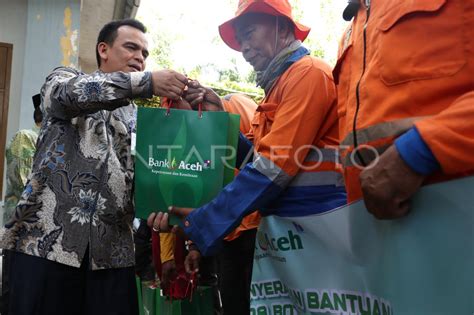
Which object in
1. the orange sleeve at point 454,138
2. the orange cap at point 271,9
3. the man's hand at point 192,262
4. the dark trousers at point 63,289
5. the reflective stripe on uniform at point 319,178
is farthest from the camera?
the man's hand at point 192,262

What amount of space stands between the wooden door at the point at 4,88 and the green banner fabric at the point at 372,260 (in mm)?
5647

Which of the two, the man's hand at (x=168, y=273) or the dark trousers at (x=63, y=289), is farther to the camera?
the man's hand at (x=168, y=273)

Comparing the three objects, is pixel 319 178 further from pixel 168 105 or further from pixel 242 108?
pixel 242 108

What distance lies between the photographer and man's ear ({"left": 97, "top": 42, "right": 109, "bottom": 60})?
2480mm

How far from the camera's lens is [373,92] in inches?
53.5

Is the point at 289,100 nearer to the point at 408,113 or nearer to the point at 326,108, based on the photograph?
the point at 326,108

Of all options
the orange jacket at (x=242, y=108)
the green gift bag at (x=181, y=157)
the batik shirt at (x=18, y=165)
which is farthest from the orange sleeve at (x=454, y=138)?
the batik shirt at (x=18, y=165)

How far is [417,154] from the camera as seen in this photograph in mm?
1180

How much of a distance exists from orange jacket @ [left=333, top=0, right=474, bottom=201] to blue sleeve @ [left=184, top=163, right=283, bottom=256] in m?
0.48

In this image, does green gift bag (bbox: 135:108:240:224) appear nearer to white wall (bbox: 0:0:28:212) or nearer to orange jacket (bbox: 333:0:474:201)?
orange jacket (bbox: 333:0:474:201)

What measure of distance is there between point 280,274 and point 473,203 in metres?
0.88

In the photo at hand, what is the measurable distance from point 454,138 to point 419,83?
0.65 feet

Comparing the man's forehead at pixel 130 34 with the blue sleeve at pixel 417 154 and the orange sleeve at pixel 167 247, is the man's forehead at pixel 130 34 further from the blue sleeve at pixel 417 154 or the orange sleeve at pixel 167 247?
the blue sleeve at pixel 417 154

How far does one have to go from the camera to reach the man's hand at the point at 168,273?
8.13 ft
